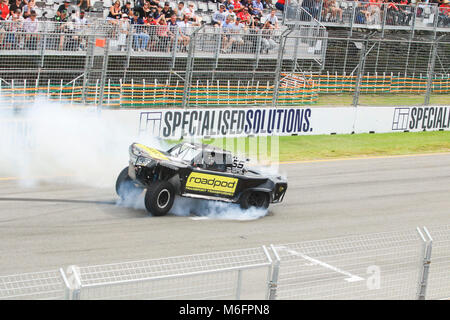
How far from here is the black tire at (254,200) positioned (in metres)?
13.1

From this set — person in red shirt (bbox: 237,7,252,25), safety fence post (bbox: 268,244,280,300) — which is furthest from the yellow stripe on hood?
person in red shirt (bbox: 237,7,252,25)

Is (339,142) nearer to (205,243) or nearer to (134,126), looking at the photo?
(134,126)

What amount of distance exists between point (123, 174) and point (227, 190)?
190cm

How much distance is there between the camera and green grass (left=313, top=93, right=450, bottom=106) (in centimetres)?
2266

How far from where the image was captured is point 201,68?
21016 millimetres

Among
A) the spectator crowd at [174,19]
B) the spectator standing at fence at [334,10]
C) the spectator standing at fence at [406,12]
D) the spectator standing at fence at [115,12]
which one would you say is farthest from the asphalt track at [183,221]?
the spectator standing at fence at [406,12]

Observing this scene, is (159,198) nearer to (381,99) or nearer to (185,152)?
(185,152)

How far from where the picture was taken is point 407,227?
1334 centimetres

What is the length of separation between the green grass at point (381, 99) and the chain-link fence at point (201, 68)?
1.3 inches

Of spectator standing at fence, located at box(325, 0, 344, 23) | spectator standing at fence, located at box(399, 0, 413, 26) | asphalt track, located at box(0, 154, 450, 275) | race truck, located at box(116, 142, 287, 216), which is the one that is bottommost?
asphalt track, located at box(0, 154, 450, 275)

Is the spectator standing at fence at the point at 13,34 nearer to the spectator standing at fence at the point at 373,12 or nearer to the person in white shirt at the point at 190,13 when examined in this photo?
the person in white shirt at the point at 190,13

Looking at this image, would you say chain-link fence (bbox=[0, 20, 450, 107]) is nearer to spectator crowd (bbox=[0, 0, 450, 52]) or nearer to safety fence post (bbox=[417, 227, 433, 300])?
spectator crowd (bbox=[0, 0, 450, 52])

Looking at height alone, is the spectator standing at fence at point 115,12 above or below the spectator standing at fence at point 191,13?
below

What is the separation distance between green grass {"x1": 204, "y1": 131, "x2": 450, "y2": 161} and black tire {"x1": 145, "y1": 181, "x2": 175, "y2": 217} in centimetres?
634
